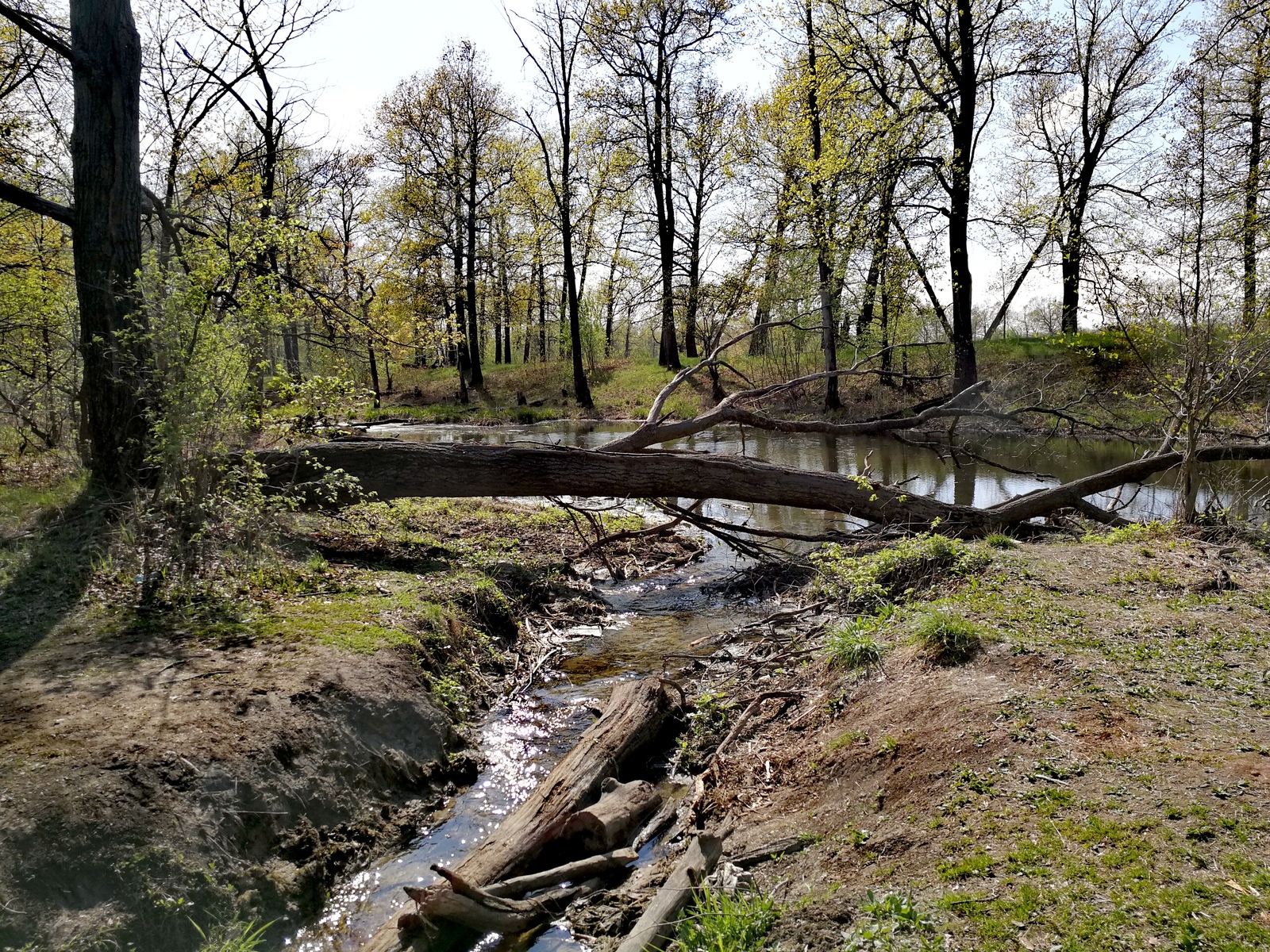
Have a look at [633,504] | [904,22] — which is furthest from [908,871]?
[904,22]

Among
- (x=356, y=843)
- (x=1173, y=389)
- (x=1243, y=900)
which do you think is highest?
(x=1173, y=389)

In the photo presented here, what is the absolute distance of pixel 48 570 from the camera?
18.8 feet

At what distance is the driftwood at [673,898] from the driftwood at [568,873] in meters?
0.53

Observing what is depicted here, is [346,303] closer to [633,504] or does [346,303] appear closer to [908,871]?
[633,504]

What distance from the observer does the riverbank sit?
335 centimetres

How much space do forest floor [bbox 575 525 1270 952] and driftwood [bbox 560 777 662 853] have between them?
1.30 ft

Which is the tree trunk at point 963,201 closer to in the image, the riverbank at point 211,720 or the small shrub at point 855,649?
the small shrub at point 855,649

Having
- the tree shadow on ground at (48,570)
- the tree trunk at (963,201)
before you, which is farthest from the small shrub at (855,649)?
the tree trunk at (963,201)

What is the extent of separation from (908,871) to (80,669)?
4.63 m

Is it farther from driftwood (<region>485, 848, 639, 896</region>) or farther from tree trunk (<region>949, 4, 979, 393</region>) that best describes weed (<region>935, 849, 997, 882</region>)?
tree trunk (<region>949, 4, 979, 393</region>)

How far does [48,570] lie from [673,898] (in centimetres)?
528

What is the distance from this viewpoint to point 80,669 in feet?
15.0

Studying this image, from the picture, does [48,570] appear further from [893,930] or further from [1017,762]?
[1017,762]

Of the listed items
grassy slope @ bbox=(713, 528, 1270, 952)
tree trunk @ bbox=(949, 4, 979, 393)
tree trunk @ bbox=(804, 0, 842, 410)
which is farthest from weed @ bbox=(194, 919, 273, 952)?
tree trunk @ bbox=(804, 0, 842, 410)
